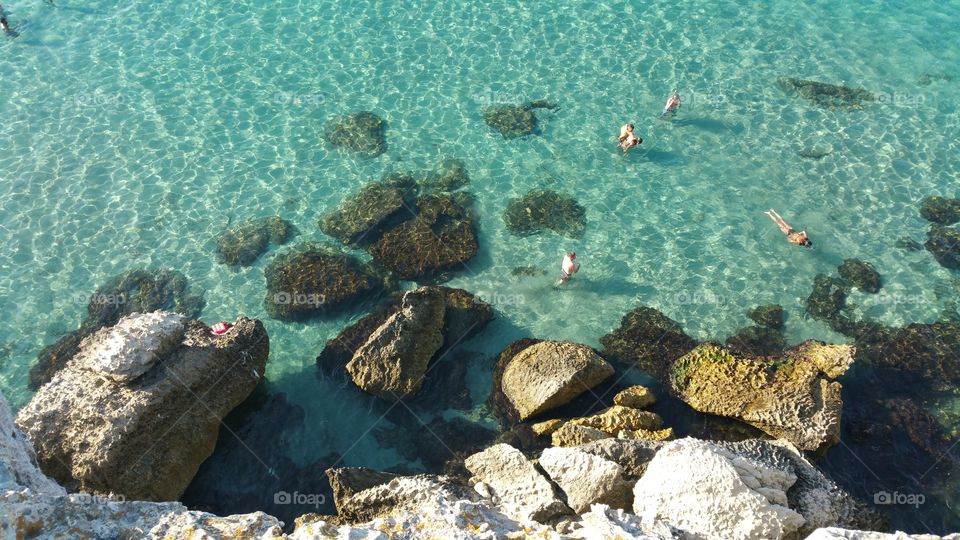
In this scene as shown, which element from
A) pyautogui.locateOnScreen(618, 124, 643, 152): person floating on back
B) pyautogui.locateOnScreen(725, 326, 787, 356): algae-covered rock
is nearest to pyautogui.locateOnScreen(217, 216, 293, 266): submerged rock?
pyautogui.locateOnScreen(618, 124, 643, 152): person floating on back

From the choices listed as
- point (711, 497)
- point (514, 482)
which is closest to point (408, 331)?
point (514, 482)

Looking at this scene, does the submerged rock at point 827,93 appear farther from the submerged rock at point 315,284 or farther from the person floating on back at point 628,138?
the submerged rock at point 315,284

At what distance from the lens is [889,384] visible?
18.8 meters

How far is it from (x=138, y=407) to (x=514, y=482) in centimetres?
869

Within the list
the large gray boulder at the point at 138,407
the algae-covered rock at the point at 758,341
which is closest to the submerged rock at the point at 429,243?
the large gray boulder at the point at 138,407

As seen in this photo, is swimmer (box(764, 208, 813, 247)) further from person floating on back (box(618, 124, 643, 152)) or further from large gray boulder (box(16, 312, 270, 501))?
large gray boulder (box(16, 312, 270, 501))

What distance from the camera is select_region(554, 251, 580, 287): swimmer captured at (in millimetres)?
20609

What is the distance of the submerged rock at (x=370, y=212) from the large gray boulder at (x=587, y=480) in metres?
10.9

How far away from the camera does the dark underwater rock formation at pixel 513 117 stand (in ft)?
85.9

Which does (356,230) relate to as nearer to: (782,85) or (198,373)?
(198,373)

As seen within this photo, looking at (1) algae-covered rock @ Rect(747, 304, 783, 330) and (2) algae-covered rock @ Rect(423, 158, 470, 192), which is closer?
(1) algae-covered rock @ Rect(747, 304, 783, 330)

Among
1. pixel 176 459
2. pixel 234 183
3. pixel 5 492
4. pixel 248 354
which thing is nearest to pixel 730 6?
pixel 234 183

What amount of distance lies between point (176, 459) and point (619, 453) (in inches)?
396

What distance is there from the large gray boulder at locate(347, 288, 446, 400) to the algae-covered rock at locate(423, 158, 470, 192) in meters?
6.10
